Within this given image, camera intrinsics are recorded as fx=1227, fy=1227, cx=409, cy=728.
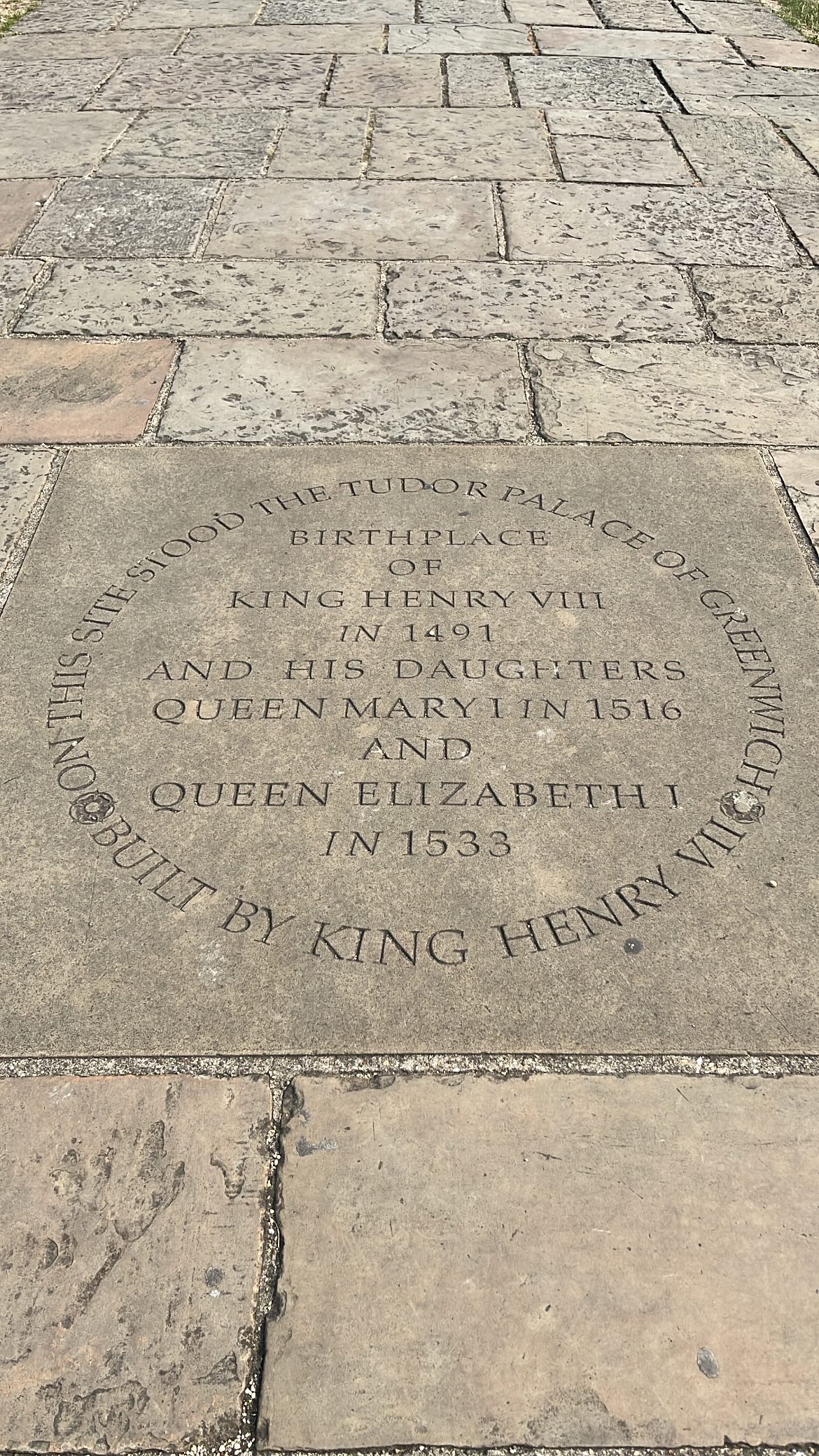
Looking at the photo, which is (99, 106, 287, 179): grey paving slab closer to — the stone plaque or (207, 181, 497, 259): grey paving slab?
(207, 181, 497, 259): grey paving slab

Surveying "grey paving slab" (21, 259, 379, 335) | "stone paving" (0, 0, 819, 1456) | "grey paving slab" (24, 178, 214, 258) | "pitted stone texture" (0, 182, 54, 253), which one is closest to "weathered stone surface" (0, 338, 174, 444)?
"stone paving" (0, 0, 819, 1456)

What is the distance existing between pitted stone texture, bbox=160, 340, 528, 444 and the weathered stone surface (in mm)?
92

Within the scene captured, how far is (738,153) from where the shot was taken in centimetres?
497

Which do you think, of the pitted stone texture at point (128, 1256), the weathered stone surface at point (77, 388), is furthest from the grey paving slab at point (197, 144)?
the pitted stone texture at point (128, 1256)

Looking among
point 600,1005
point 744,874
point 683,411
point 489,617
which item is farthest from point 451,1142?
point 683,411

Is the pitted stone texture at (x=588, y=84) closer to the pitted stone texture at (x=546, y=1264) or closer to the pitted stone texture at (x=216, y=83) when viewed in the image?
the pitted stone texture at (x=216, y=83)

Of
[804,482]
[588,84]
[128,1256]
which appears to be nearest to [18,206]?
[588,84]

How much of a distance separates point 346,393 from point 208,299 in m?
0.80

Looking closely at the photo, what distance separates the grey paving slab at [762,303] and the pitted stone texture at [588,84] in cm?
181

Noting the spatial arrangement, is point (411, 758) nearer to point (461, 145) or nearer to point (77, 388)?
point (77, 388)

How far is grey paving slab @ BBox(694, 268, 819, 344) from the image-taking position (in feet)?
12.4

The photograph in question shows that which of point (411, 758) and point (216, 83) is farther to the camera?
point (216, 83)

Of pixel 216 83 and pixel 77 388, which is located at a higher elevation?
pixel 216 83

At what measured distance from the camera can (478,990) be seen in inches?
77.9
